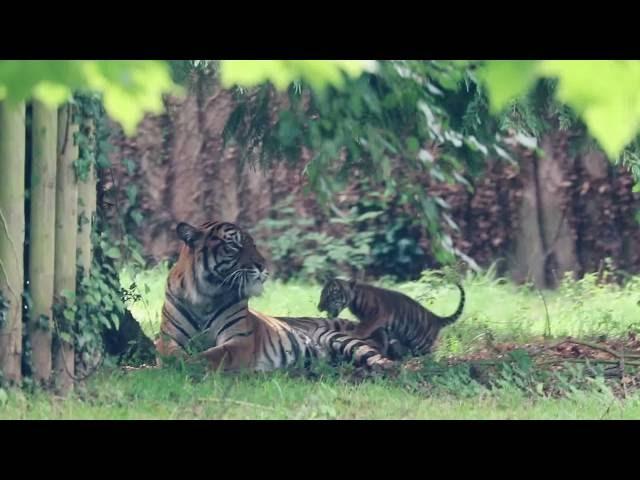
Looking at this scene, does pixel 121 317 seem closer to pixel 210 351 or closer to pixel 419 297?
pixel 210 351

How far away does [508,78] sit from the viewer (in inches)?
82.9

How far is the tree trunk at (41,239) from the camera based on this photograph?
6.67m

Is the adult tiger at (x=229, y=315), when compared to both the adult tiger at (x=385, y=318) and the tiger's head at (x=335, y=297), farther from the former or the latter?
the tiger's head at (x=335, y=297)

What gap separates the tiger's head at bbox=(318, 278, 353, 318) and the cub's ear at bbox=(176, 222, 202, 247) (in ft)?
3.50

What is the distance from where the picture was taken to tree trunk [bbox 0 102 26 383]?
21.4 feet

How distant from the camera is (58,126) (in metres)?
6.88

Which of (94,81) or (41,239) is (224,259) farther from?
(94,81)

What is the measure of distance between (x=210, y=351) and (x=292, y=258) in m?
4.28

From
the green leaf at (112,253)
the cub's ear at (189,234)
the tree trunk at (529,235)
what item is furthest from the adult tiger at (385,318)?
the tree trunk at (529,235)

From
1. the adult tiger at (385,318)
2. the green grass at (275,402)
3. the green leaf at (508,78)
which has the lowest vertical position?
the green grass at (275,402)

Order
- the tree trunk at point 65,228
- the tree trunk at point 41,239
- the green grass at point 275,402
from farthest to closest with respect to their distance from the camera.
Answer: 1. the tree trunk at point 65,228
2. the tree trunk at point 41,239
3. the green grass at point 275,402

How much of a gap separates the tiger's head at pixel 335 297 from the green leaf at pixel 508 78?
673 centimetres

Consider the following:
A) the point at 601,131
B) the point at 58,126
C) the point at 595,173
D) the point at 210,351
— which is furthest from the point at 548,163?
the point at 601,131

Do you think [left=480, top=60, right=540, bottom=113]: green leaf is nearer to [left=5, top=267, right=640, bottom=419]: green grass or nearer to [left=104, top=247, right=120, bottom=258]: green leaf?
[left=5, top=267, right=640, bottom=419]: green grass
